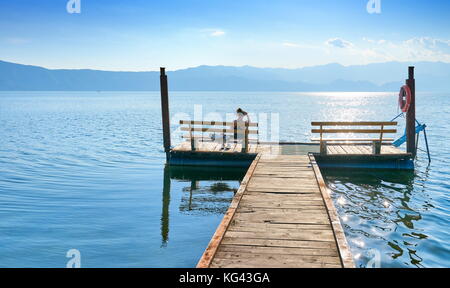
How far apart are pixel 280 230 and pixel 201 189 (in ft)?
27.0

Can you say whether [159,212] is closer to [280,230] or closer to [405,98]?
[280,230]

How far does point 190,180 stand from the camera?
1664 centimetres

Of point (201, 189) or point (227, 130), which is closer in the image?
point (201, 189)

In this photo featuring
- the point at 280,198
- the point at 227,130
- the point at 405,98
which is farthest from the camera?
the point at 227,130

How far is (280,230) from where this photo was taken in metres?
7.24

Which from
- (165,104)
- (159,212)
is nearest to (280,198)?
(159,212)

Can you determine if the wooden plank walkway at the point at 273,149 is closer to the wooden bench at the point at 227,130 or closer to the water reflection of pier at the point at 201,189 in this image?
the wooden bench at the point at 227,130

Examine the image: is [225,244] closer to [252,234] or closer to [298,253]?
[252,234]

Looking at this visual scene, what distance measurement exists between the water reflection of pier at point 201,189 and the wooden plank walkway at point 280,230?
8.32 ft

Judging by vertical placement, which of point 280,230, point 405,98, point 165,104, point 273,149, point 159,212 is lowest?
point 159,212

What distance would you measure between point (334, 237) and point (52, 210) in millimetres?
10119

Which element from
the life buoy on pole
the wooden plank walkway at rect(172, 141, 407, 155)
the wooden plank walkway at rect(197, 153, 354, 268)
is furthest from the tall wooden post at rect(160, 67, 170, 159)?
the life buoy on pole

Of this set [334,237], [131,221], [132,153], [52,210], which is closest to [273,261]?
[334,237]
